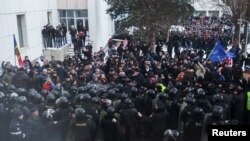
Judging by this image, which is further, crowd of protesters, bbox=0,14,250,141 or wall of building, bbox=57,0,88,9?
wall of building, bbox=57,0,88,9

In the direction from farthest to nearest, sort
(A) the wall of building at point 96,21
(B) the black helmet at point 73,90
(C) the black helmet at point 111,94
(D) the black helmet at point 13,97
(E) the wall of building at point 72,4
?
(E) the wall of building at point 72,4
(A) the wall of building at point 96,21
(B) the black helmet at point 73,90
(C) the black helmet at point 111,94
(D) the black helmet at point 13,97

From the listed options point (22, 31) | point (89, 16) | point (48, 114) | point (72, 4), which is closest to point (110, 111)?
point (48, 114)

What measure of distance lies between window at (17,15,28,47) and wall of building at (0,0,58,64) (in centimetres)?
18

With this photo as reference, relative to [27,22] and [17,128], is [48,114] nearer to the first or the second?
[17,128]

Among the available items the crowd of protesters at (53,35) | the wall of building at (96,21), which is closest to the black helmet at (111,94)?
the crowd of protesters at (53,35)

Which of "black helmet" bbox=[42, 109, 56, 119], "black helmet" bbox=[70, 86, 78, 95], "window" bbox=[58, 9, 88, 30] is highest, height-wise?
"window" bbox=[58, 9, 88, 30]

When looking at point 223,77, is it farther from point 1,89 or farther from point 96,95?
point 1,89

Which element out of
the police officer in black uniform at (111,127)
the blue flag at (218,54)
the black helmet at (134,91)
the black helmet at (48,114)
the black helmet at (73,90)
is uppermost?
the blue flag at (218,54)

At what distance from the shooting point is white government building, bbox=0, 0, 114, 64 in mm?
19953

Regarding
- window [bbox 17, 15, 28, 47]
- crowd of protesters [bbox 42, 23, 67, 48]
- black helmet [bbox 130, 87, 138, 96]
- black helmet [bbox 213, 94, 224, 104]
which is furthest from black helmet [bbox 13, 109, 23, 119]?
crowd of protesters [bbox 42, 23, 67, 48]

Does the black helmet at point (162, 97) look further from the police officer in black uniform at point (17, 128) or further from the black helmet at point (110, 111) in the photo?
the police officer in black uniform at point (17, 128)

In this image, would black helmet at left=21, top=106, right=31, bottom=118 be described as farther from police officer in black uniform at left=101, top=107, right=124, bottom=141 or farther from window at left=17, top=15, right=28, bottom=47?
window at left=17, top=15, right=28, bottom=47

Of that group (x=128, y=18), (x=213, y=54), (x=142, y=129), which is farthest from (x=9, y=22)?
(x=142, y=129)

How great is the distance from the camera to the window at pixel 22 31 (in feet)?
73.4
